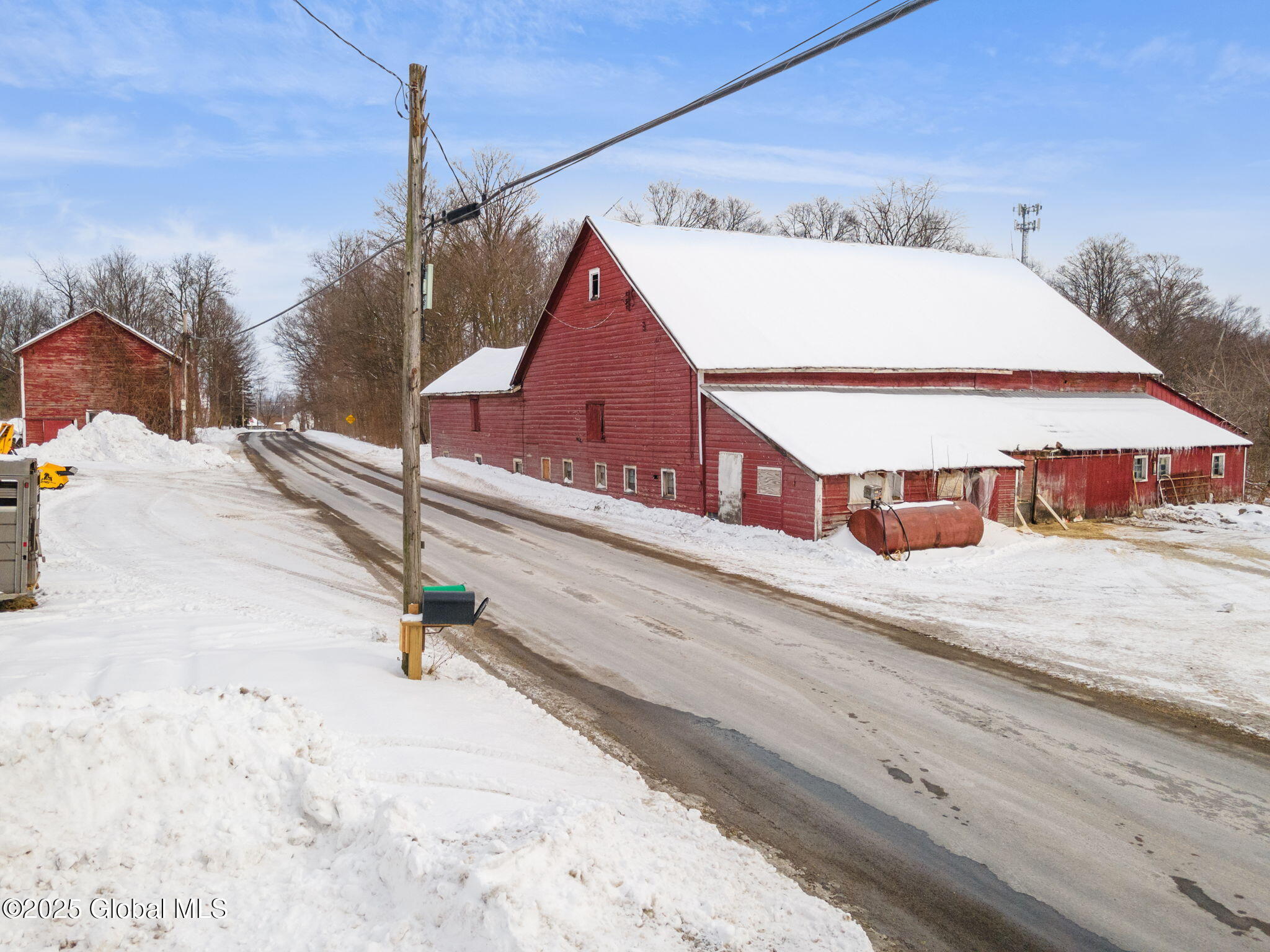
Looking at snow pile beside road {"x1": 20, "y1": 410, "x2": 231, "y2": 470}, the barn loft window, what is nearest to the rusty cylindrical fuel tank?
the barn loft window

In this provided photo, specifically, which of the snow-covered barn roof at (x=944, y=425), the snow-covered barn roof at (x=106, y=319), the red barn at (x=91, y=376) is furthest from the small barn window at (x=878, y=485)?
the red barn at (x=91, y=376)

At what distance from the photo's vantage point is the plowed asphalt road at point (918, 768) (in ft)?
17.6

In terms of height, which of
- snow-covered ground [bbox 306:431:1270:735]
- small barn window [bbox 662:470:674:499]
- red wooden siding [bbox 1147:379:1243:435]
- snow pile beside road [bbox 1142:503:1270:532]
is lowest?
snow-covered ground [bbox 306:431:1270:735]

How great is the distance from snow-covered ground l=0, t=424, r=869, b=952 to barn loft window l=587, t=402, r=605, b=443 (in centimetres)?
2018

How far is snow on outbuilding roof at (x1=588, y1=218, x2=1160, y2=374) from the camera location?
24906 mm

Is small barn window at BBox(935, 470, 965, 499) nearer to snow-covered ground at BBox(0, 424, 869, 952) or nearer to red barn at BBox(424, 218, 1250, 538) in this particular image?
red barn at BBox(424, 218, 1250, 538)

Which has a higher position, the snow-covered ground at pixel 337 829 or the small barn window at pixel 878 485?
the small barn window at pixel 878 485

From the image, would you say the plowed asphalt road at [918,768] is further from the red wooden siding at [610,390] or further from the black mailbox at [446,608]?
the red wooden siding at [610,390]

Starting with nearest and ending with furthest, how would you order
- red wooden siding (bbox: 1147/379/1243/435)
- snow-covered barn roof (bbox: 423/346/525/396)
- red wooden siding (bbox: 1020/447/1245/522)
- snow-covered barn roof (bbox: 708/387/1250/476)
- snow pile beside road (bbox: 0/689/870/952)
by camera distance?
snow pile beside road (bbox: 0/689/870/952) → snow-covered barn roof (bbox: 708/387/1250/476) → red wooden siding (bbox: 1020/447/1245/522) → red wooden siding (bbox: 1147/379/1243/435) → snow-covered barn roof (bbox: 423/346/525/396)

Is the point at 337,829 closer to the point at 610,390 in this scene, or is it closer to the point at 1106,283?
the point at 610,390

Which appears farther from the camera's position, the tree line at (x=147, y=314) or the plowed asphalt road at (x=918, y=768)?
the tree line at (x=147, y=314)

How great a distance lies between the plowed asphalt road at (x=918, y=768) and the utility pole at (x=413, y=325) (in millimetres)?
1775

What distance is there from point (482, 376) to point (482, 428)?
3.35 m

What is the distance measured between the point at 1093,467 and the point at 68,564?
26.5 meters
